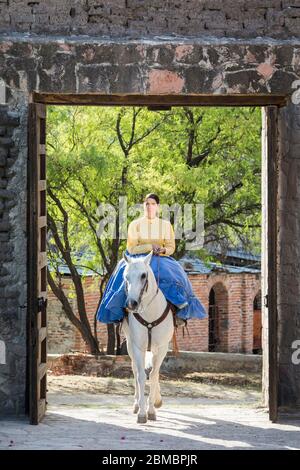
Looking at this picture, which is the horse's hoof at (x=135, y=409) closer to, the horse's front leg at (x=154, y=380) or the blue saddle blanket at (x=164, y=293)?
the horse's front leg at (x=154, y=380)

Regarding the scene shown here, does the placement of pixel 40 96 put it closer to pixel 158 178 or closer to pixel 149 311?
pixel 149 311

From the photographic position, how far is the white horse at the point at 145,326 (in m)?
10.8

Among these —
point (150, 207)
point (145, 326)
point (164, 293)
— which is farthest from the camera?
A: point (150, 207)

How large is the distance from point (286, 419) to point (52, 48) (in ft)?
13.5

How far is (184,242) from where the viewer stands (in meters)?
19.3

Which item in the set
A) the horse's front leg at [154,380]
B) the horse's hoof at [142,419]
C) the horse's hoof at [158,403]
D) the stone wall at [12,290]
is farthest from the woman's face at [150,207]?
the horse's hoof at [142,419]

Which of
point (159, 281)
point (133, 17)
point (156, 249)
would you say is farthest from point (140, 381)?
point (133, 17)

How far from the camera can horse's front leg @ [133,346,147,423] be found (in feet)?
35.7

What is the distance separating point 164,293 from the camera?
11422 millimetres

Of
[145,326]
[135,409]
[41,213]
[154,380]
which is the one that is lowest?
[135,409]

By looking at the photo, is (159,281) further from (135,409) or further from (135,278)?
(135,409)

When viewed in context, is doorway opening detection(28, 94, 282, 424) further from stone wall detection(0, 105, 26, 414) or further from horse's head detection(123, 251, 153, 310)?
horse's head detection(123, 251, 153, 310)

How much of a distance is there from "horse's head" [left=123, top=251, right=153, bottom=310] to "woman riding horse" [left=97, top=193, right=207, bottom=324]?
1.47ft

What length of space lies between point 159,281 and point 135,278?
2.73 ft
